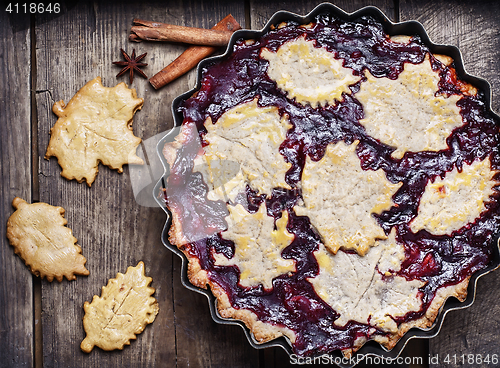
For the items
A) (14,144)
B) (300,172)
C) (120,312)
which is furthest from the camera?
(14,144)

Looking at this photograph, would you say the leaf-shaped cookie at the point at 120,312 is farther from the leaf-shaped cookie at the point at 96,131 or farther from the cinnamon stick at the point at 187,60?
the cinnamon stick at the point at 187,60

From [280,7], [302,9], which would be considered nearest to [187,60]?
[280,7]

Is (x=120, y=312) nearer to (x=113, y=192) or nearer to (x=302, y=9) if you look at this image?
(x=113, y=192)

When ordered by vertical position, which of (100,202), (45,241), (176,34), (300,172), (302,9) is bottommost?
(45,241)

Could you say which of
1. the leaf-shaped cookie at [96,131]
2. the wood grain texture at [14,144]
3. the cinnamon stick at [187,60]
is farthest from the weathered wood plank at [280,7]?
the wood grain texture at [14,144]

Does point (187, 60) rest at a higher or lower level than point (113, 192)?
higher

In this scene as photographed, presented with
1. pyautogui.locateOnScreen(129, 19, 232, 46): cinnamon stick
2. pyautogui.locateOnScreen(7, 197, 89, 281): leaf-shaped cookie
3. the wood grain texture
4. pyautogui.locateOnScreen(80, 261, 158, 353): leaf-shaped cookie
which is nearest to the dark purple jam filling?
pyautogui.locateOnScreen(129, 19, 232, 46): cinnamon stick

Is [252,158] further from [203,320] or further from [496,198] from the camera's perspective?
[496,198]
